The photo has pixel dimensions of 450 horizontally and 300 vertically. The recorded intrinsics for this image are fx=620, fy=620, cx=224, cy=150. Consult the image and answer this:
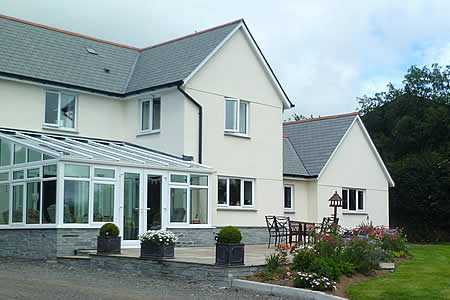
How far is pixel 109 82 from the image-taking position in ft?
80.0

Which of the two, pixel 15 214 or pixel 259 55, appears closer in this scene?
pixel 15 214

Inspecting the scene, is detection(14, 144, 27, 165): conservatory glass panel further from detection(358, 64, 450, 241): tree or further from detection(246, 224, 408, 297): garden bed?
detection(358, 64, 450, 241): tree

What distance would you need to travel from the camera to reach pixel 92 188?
18031mm

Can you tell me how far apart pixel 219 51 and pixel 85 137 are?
6.00 metres

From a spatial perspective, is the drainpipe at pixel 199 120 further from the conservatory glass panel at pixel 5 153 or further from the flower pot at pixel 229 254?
the flower pot at pixel 229 254

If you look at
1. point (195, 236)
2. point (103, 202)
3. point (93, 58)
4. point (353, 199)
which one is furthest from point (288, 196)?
point (103, 202)

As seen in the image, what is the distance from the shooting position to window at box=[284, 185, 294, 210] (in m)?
27.6

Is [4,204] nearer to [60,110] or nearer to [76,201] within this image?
[76,201]

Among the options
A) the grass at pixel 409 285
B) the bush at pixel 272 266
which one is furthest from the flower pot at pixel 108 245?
the grass at pixel 409 285

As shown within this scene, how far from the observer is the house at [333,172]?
27.8m

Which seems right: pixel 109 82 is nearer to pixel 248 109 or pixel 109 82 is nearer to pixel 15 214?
pixel 248 109

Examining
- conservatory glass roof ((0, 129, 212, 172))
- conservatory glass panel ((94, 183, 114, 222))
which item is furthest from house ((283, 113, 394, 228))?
conservatory glass panel ((94, 183, 114, 222))

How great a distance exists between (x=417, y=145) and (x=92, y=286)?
120 feet

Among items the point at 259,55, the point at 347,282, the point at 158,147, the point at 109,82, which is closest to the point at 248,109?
the point at 259,55
